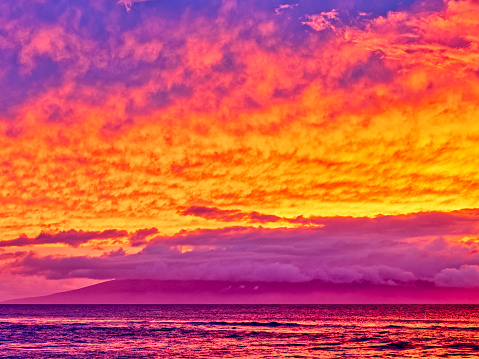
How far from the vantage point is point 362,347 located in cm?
7769

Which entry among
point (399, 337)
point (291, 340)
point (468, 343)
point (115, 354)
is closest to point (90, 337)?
point (115, 354)

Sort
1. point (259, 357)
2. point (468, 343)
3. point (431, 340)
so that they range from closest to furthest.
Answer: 1. point (259, 357)
2. point (468, 343)
3. point (431, 340)

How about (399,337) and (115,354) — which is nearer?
(115,354)

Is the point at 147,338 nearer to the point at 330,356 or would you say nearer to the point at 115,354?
the point at 115,354

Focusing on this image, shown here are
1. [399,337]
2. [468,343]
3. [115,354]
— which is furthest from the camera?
[399,337]

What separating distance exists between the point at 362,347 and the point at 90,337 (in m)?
50.0

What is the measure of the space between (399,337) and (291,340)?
817 inches

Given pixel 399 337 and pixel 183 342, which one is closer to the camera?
pixel 183 342

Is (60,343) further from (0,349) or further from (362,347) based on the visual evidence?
(362,347)

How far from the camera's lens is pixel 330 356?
6650 centimetres

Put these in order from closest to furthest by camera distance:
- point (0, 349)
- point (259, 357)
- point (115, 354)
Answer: point (259, 357) → point (115, 354) → point (0, 349)

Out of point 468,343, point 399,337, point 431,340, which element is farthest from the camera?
point 399,337

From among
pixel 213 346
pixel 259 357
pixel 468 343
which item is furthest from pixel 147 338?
pixel 468 343

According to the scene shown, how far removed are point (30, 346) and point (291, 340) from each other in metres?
42.0
